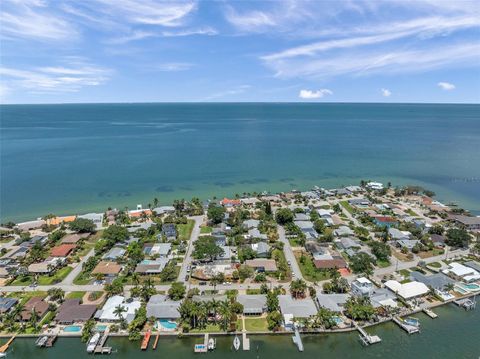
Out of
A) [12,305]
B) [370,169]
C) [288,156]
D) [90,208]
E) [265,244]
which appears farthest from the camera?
[288,156]

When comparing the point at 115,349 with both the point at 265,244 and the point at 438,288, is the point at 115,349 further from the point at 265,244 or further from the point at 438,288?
the point at 438,288

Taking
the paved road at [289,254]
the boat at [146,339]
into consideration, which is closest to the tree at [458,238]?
the paved road at [289,254]

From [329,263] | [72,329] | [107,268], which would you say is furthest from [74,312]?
[329,263]

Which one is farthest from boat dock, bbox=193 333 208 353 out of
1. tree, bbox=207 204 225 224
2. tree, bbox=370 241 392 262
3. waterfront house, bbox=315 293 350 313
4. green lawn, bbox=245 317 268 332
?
tree, bbox=370 241 392 262

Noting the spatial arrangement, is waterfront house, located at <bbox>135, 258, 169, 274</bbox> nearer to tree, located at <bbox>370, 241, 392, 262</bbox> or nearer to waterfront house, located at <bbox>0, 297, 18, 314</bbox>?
waterfront house, located at <bbox>0, 297, 18, 314</bbox>

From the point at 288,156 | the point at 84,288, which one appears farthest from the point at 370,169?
the point at 84,288

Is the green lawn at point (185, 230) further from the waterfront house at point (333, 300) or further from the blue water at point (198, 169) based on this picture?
the waterfront house at point (333, 300)

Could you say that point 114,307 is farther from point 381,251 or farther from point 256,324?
point 381,251
